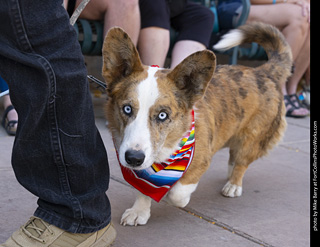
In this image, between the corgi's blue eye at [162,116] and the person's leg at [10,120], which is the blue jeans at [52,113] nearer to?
the corgi's blue eye at [162,116]

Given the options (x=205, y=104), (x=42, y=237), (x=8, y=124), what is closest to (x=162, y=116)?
(x=205, y=104)

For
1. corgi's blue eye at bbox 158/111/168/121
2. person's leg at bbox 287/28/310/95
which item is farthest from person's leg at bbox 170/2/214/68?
corgi's blue eye at bbox 158/111/168/121

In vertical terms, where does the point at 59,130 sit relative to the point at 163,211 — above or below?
above

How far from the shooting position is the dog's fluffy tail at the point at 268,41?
11.4ft

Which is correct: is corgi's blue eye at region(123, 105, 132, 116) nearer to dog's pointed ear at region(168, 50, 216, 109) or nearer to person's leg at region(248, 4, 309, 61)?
dog's pointed ear at region(168, 50, 216, 109)

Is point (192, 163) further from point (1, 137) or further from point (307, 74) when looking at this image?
point (307, 74)

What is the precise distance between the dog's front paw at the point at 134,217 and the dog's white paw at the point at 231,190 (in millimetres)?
761

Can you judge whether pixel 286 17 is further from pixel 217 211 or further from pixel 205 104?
pixel 217 211

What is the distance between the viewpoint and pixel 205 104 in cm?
286

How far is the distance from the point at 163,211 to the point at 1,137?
5.50 ft

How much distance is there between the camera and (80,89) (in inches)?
76.2

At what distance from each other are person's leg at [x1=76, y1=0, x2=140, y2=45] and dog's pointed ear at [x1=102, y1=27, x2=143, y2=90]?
1579 mm

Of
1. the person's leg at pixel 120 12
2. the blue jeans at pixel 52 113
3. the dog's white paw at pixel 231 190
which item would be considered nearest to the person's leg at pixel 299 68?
the person's leg at pixel 120 12

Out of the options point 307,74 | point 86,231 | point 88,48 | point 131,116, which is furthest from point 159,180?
point 307,74
